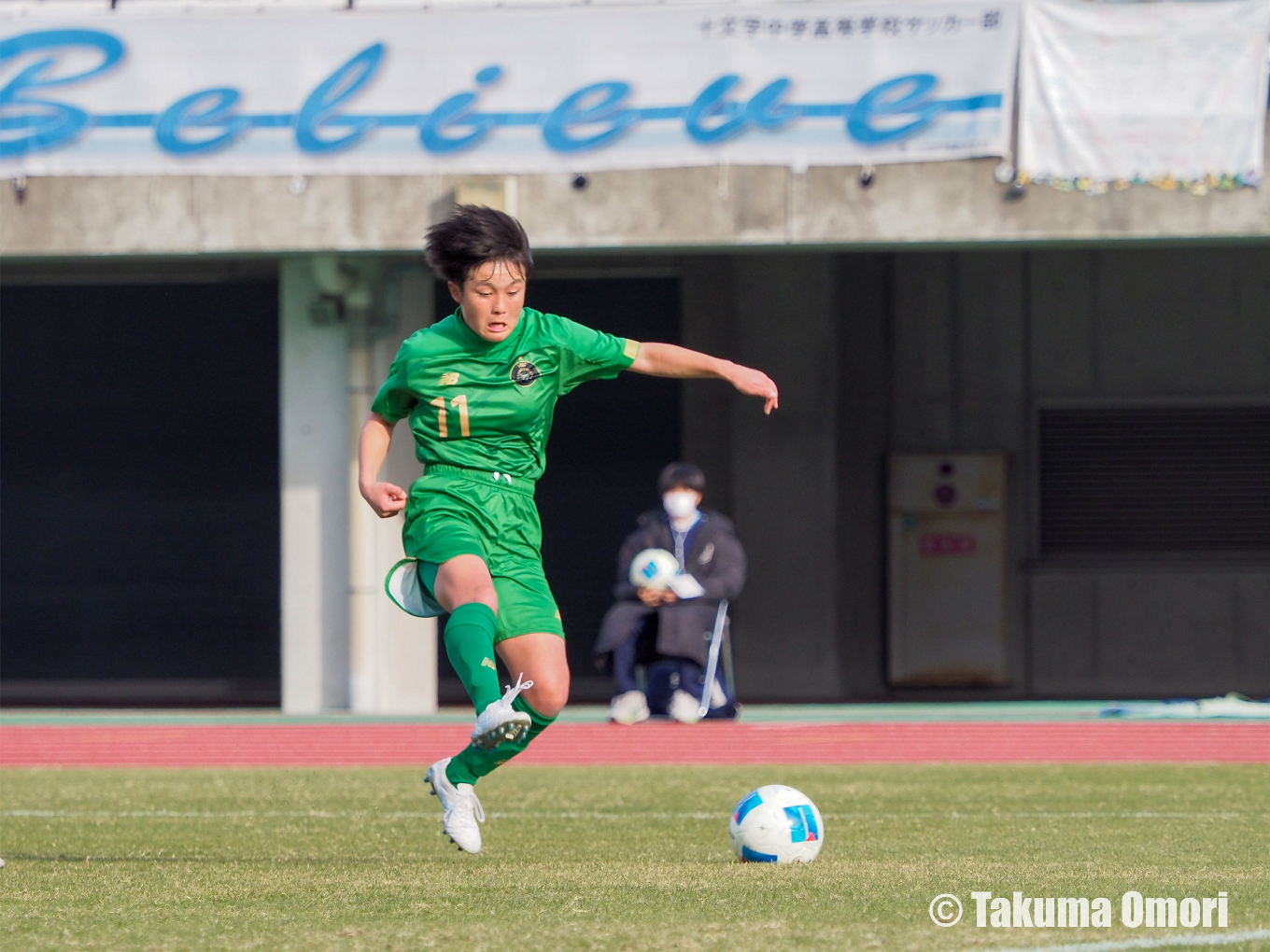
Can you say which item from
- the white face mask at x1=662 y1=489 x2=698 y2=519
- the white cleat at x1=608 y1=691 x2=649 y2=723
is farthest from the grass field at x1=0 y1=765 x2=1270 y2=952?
the white face mask at x1=662 y1=489 x2=698 y2=519

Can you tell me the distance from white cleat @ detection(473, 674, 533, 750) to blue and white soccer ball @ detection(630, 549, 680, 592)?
798cm

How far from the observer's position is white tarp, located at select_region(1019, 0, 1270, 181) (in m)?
13.0

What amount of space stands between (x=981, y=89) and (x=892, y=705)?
5.52 meters

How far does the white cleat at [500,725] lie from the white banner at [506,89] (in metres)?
9.02

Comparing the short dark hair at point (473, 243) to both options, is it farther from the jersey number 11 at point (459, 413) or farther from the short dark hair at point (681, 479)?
the short dark hair at point (681, 479)

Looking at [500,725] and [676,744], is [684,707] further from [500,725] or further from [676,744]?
[500,725]

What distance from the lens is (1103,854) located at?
239 inches

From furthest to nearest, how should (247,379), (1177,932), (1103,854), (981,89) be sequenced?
(247,379) → (981,89) → (1103,854) → (1177,932)

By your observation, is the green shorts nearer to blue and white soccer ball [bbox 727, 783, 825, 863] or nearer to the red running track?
blue and white soccer ball [bbox 727, 783, 825, 863]

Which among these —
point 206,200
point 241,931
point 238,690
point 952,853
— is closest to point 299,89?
point 206,200

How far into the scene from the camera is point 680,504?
13.4 m

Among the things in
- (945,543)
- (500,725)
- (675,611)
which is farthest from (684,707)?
(500,725)

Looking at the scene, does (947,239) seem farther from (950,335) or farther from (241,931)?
(241,931)

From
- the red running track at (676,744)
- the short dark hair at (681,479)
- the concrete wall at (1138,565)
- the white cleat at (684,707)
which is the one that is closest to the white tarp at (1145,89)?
the short dark hair at (681,479)
